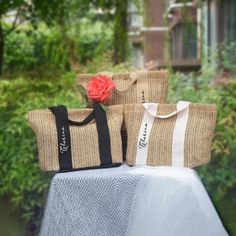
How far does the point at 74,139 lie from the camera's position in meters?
2.49

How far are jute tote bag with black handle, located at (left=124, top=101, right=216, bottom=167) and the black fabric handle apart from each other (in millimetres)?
133

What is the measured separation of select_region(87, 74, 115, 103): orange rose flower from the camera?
260 centimetres

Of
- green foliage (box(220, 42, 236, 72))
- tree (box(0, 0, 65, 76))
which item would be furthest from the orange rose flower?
tree (box(0, 0, 65, 76))

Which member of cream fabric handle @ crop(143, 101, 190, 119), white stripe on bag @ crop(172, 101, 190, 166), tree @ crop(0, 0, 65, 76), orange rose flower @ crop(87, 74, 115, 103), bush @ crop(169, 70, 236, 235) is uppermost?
tree @ crop(0, 0, 65, 76)

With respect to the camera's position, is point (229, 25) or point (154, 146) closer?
point (154, 146)

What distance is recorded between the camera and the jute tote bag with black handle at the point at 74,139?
247 centimetres

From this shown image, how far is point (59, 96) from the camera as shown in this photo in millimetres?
4234

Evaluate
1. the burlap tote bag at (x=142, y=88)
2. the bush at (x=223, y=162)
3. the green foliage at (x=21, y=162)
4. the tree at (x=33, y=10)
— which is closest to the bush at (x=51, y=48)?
the tree at (x=33, y=10)

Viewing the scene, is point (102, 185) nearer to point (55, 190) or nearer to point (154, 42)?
point (55, 190)

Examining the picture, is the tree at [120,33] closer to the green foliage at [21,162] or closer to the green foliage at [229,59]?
the green foliage at [229,59]

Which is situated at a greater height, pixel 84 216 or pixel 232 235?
pixel 84 216

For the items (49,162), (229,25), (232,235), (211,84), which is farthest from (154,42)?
(49,162)

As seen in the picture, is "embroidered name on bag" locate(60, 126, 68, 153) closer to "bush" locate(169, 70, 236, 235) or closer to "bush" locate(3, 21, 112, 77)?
"bush" locate(169, 70, 236, 235)

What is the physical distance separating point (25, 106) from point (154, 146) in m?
1.71
